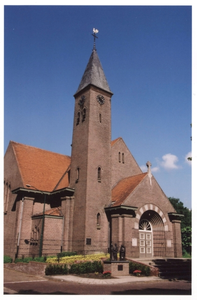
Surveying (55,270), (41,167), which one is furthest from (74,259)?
(41,167)

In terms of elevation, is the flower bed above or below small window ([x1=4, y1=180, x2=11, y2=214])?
below

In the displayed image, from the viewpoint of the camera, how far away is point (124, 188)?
25.4 m

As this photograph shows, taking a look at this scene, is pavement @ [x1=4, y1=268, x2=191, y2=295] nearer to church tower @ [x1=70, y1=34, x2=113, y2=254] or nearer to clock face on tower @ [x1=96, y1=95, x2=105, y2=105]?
church tower @ [x1=70, y1=34, x2=113, y2=254]

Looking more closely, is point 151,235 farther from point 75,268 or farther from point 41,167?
point 41,167

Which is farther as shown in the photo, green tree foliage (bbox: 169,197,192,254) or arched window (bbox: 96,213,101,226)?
green tree foliage (bbox: 169,197,192,254)

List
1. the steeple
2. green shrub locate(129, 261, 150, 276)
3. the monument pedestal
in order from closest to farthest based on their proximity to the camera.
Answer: the monument pedestal → green shrub locate(129, 261, 150, 276) → the steeple

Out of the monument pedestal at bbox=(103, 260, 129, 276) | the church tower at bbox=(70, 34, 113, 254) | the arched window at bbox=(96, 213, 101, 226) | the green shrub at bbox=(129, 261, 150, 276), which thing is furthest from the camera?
the arched window at bbox=(96, 213, 101, 226)

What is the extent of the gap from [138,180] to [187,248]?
3580 centimetres

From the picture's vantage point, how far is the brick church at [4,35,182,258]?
22680mm

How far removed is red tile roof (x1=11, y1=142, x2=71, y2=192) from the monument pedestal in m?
11.7

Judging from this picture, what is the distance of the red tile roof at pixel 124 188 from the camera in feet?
77.6

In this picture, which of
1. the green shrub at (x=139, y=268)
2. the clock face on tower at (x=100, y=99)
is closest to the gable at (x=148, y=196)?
the green shrub at (x=139, y=268)

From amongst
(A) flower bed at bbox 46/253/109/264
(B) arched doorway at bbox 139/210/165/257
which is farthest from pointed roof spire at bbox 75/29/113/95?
(A) flower bed at bbox 46/253/109/264

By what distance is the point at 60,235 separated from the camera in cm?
2348
